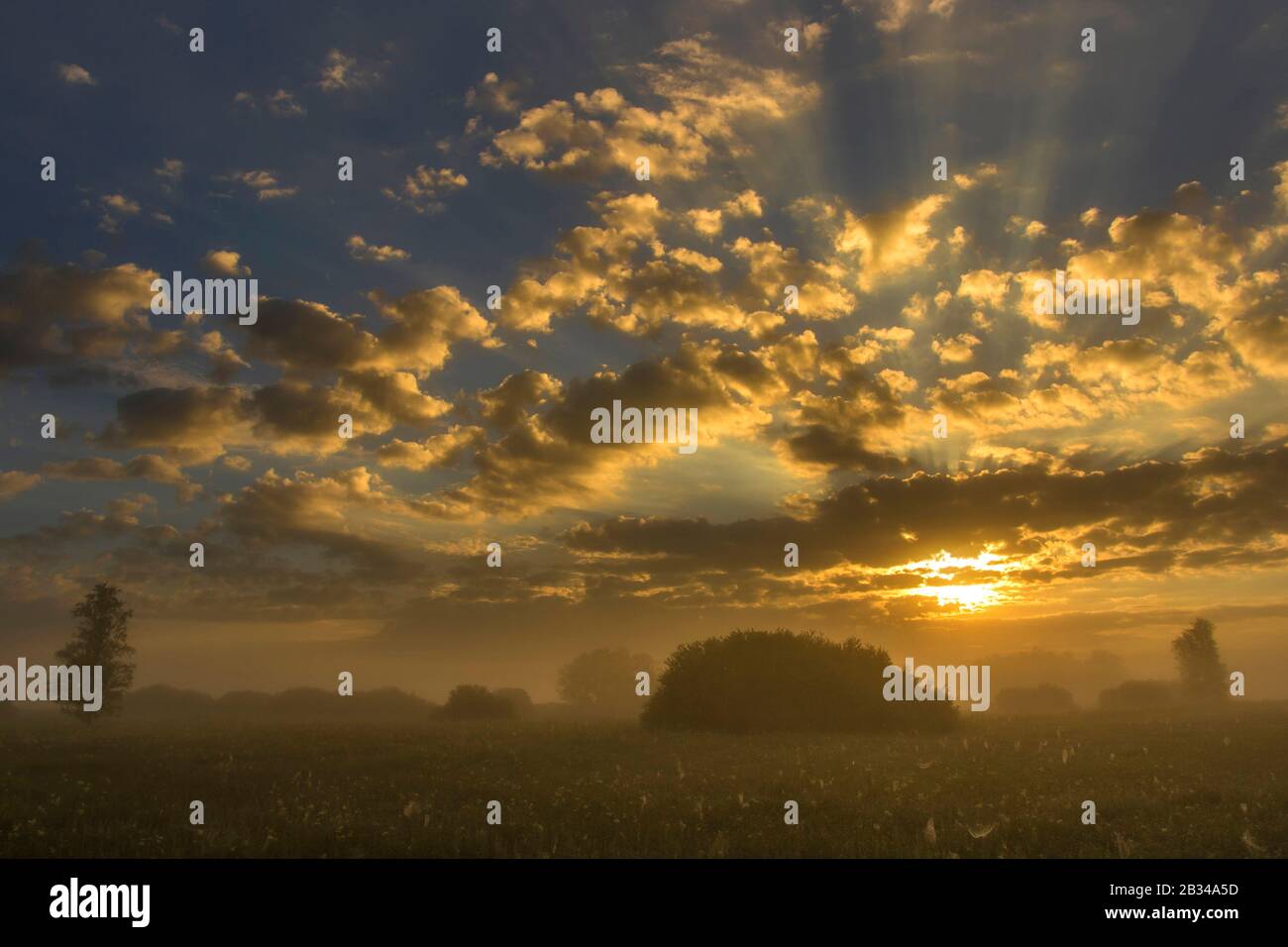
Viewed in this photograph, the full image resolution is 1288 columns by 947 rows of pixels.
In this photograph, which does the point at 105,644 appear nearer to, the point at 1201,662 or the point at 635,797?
the point at 635,797

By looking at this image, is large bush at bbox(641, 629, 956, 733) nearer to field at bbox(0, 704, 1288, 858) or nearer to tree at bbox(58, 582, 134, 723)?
field at bbox(0, 704, 1288, 858)

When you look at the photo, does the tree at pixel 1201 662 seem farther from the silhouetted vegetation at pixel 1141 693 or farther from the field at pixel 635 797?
the field at pixel 635 797

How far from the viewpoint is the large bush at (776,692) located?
2082 inches

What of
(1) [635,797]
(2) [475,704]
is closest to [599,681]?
(2) [475,704]

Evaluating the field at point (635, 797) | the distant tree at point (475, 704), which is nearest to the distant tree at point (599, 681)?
the distant tree at point (475, 704)

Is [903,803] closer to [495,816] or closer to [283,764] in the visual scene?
[495,816]

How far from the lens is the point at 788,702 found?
54062mm

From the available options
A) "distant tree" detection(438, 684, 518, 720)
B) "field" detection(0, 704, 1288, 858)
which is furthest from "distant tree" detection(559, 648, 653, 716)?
"field" detection(0, 704, 1288, 858)

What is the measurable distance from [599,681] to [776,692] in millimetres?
96431
